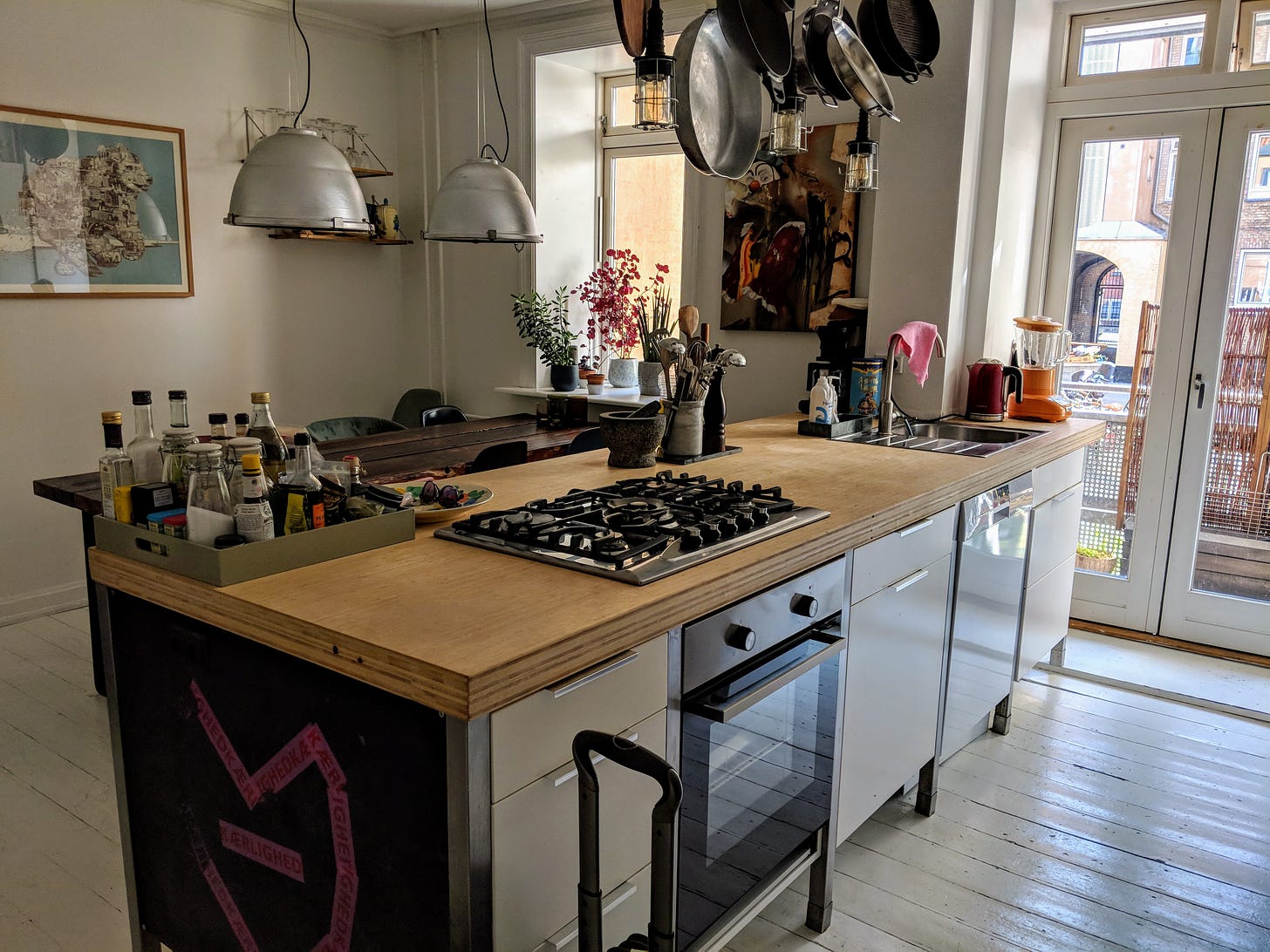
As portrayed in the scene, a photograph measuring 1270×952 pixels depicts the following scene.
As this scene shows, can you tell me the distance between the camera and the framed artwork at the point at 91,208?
12.5 feet

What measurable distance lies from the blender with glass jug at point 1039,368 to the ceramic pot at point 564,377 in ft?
6.94

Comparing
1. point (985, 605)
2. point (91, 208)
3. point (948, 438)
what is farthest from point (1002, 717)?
point (91, 208)

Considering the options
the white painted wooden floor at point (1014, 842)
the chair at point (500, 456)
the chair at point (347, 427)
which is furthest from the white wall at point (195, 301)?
the chair at point (500, 456)

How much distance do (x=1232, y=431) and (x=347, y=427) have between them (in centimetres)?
367

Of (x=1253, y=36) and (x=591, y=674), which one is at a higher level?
(x=1253, y=36)

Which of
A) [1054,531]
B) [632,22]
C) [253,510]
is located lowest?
[1054,531]

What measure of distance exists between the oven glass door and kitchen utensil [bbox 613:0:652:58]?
1270mm

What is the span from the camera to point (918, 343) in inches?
126

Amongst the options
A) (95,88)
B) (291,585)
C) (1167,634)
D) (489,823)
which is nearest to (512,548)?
(291,585)

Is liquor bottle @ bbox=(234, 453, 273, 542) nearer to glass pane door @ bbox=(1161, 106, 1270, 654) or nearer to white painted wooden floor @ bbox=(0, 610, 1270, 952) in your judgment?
white painted wooden floor @ bbox=(0, 610, 1270, 952)

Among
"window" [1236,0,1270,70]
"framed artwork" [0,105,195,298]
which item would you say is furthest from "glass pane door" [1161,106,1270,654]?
"framed artwork" [0,105,195,298]

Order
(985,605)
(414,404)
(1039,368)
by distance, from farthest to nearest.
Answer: (414,404), (1039,368), (985,605)

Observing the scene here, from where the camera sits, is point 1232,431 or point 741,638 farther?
point 1232,431

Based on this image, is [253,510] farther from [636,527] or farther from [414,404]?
[414,404]
